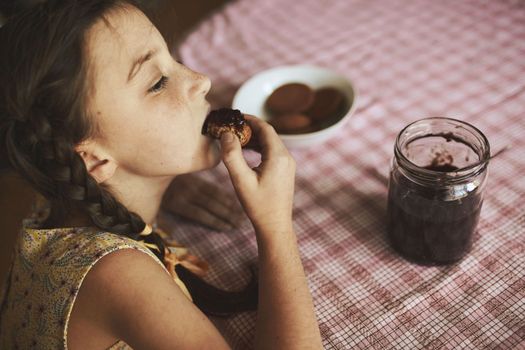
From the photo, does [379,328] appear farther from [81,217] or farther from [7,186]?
[7,186]

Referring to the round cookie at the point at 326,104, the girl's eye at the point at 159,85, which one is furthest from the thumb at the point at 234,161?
the round cookie at the point at 326,104

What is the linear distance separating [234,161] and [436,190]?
0.36 metres

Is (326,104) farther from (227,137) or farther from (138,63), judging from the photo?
(138,63)

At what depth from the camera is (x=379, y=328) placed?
0.81m

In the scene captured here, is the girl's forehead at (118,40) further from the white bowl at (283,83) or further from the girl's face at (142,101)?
the white bowl at (283,83)

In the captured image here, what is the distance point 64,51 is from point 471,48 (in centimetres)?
114

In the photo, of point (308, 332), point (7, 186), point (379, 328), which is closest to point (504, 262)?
point (379, 328)

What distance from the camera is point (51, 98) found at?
78cm

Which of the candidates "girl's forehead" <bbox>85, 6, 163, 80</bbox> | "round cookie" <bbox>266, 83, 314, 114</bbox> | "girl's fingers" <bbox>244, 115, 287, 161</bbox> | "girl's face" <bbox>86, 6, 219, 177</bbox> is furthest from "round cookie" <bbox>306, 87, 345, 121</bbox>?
"girl's forehead" <bbox>85, 6, 163, 80</bbox>

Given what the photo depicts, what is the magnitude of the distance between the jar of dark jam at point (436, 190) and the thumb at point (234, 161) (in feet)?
0.91

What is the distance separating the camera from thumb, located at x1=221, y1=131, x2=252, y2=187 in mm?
862

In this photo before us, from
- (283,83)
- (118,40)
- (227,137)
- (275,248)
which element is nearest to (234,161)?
(227,137)

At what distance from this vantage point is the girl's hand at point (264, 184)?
0.87 metres

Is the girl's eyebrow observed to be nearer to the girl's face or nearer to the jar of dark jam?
the girl's face
